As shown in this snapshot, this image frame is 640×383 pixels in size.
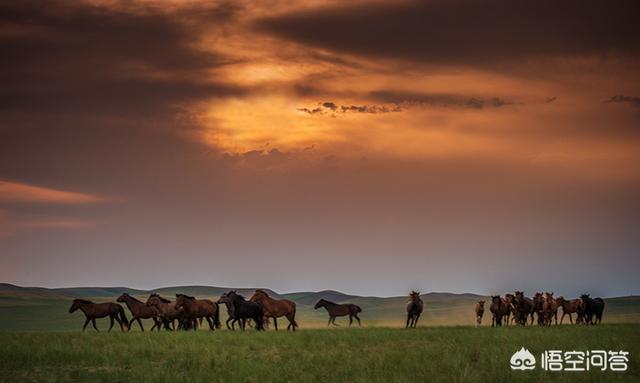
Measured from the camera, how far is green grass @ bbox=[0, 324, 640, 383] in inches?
838

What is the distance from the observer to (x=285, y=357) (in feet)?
84.1

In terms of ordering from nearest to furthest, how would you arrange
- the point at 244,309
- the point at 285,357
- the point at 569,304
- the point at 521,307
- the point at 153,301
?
the point at 285,357, the point at 244,309, the point at 153,301, the point at 521,307, the point at 569,304

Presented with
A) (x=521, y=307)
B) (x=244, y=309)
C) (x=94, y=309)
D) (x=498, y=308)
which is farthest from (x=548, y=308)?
(x=94, y=309)

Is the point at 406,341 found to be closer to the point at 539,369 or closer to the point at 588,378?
the point at 539,369

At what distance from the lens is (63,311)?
103 metres

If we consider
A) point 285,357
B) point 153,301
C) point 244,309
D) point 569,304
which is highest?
point 569,304

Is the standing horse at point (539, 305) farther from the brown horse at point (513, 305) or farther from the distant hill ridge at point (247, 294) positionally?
the distant hill ridge at point (247, 294)

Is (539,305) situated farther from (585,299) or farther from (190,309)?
(190,309)

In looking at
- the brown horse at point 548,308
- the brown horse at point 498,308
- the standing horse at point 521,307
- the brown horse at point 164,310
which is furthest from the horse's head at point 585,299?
the brown horse at point 164,310

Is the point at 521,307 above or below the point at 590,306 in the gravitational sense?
below

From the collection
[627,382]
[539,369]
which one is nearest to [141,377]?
[539,369]

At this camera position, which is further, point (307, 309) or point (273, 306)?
point (307, 309)

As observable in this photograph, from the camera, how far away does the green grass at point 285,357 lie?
69.9 ft

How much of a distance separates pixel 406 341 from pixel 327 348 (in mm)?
5001
